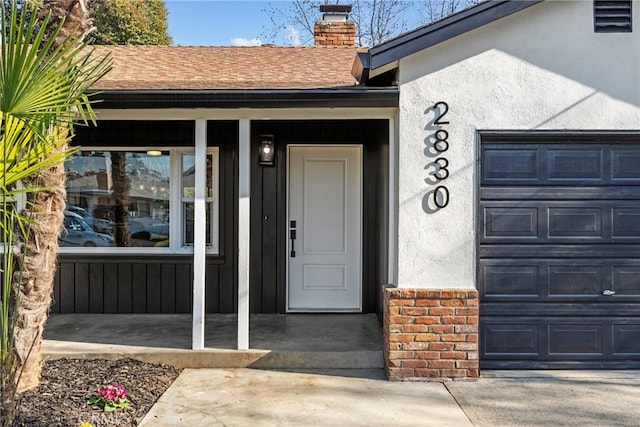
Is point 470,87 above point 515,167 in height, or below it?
above

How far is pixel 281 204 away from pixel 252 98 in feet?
7.76

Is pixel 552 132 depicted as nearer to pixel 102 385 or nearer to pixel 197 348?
pixel 197 348

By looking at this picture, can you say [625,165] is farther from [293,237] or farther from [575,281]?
[293,237]

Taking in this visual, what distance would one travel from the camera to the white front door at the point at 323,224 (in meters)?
7.08

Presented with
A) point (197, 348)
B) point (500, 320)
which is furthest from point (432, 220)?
point (197, 348)

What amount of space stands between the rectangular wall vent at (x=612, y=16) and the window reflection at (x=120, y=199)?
5.50m

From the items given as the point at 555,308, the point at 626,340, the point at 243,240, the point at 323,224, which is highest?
the point at 323,224

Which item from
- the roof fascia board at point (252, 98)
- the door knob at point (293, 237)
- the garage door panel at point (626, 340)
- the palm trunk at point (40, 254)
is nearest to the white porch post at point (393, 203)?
the roof fascia board at point (252, 98)

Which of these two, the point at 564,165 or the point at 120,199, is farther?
the point at 120,199

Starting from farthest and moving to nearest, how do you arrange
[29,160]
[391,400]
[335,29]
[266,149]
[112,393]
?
1. [335,29]
2. [266,149]
3. [391,400]
4. [112,393]
5. [29,160]

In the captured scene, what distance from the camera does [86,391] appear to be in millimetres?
4246

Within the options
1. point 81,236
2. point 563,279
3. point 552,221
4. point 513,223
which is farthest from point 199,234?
point 563,279

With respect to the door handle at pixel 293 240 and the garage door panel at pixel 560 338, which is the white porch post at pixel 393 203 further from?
the door handle at pixel 293 240

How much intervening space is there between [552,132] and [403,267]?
1990 mm
